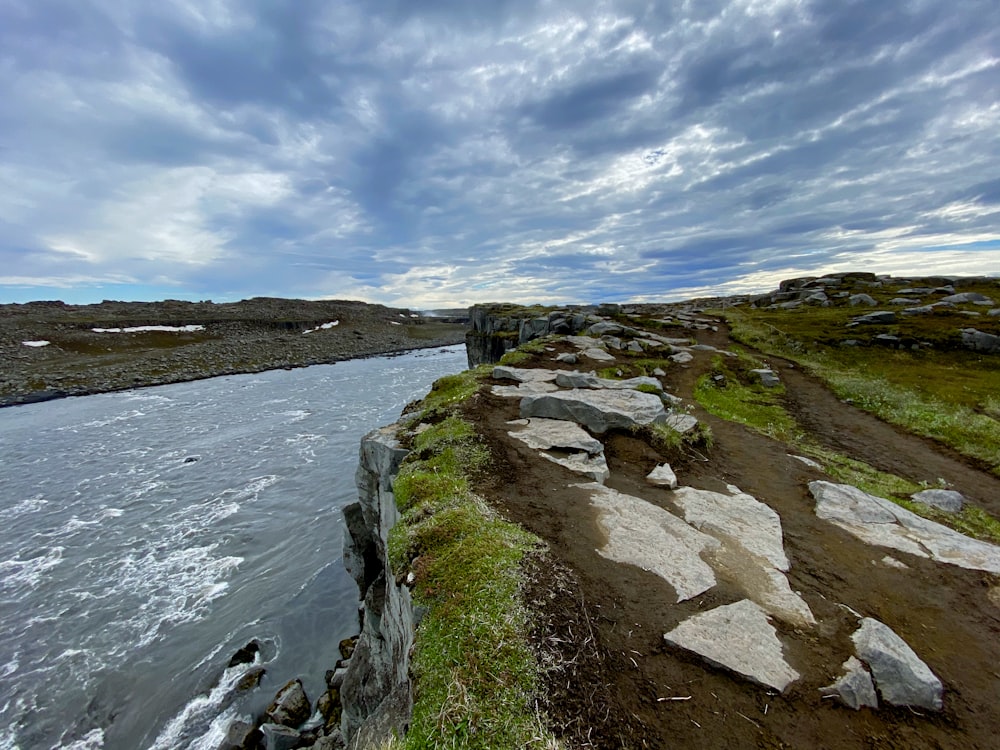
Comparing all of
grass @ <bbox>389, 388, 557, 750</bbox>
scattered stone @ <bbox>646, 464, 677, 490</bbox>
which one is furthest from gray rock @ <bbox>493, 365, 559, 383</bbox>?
grass @ <bbox>389, 388, 557, 750</bbox>

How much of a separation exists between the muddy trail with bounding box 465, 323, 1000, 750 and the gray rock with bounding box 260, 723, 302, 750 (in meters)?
10.0

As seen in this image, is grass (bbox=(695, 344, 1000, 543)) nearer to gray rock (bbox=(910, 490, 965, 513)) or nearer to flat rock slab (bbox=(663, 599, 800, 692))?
gray rock (bbox=(910, 490, 965, 513))

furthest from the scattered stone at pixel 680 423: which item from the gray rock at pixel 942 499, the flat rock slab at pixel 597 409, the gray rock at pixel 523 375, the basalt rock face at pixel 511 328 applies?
the basalt rock face at pixel 511 328

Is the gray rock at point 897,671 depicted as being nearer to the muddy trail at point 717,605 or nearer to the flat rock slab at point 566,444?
the muddy trail at point 717,605

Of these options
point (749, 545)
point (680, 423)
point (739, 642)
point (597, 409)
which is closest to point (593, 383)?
point (597, 409)

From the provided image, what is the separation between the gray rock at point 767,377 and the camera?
2662cm

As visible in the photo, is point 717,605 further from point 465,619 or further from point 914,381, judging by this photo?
point 914,381

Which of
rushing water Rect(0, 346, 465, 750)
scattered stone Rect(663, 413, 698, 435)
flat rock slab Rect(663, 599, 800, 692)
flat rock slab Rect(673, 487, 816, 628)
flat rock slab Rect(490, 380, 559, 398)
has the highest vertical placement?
flat rock slab Rect(490, 380, 559, 398)

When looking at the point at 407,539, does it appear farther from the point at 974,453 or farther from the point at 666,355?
the point at 666,355

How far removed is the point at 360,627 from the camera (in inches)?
660

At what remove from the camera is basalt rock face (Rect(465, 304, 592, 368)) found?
4875cm

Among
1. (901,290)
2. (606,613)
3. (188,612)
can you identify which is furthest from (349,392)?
(901,290)

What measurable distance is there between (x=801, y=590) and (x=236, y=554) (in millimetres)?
23992

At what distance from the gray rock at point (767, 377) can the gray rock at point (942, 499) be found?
49.2 feet
